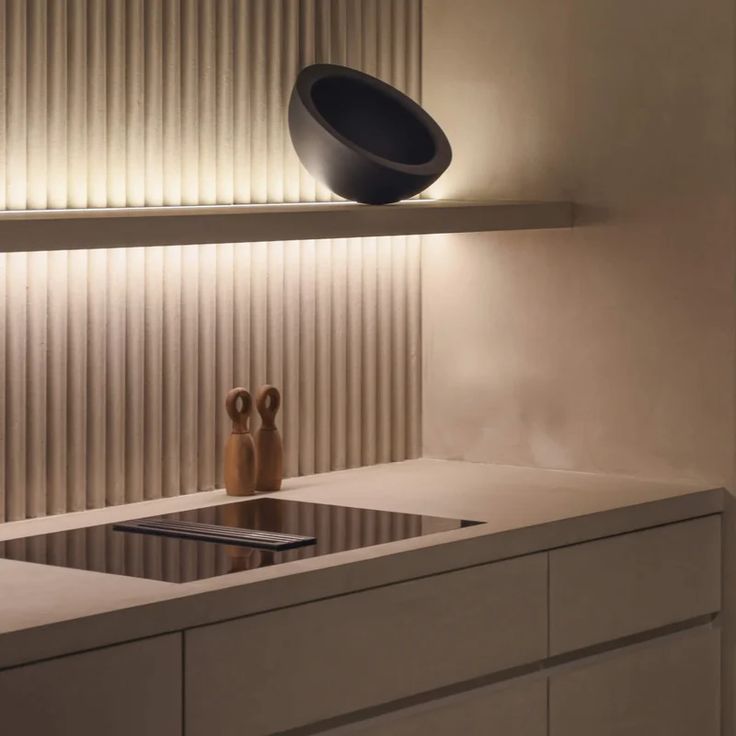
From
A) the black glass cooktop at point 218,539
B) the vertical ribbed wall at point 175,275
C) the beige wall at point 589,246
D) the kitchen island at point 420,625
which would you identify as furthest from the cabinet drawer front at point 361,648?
the vertical ribbed wall at point 175,275

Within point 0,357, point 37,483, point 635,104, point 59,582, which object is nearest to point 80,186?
point 0,357

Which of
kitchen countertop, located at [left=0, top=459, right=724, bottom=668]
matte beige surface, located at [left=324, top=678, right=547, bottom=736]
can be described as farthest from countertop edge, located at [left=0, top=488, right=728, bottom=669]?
matte beige surface, located at [left=324, top=678, right=547, bottom=736]

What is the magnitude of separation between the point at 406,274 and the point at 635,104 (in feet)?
2.00

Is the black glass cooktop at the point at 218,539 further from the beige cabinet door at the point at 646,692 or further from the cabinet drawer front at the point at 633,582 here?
the beige cabinet door at the point at 646,692

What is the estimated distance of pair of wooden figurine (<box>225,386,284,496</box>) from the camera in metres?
→ 3.01

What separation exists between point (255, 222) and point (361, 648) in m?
0.76

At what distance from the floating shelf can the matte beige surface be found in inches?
32.2

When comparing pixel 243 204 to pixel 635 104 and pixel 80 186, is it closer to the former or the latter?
pixel 80 186

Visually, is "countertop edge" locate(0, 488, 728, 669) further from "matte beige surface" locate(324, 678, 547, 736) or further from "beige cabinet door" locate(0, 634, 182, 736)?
"matte beige surface" locate(324, 678, 547, 736)

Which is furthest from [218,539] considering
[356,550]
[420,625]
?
[420,625]

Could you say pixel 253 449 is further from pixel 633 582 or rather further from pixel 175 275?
pixel 633 582

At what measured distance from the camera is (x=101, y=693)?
2096mm

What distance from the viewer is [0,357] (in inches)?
108

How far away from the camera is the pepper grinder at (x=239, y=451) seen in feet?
9.86
